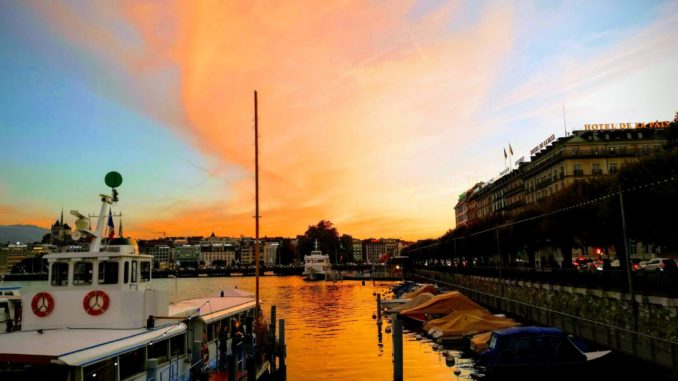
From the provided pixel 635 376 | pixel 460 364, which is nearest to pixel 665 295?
pixel 635 376

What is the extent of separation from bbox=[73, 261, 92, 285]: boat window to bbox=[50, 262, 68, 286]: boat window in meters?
0.42

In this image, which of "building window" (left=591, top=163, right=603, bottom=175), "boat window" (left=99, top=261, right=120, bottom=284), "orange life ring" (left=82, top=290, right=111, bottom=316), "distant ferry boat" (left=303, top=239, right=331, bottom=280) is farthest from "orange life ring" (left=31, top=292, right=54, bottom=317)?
"distant ferry boat" (left=303, top=239, right=331, bottom=280)

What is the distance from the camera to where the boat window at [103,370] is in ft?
47.8

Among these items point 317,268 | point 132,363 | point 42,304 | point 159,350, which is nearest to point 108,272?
point 42,304

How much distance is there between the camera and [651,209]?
129ft

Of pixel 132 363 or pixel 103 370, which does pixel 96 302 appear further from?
pixel 103 370

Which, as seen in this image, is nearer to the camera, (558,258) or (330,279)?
(558,258)

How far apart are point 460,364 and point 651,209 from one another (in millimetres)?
20180

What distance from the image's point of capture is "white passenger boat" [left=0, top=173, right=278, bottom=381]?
1418 cm

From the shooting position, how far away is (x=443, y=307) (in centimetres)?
4969

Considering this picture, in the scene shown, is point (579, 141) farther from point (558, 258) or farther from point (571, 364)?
point (571, 364)

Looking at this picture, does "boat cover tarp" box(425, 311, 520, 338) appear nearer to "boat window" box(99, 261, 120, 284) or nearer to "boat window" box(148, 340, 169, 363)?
"boat window" box(148, 340, 169, 363)

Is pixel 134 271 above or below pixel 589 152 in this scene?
below

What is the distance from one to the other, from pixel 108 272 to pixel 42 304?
8.15 ft
